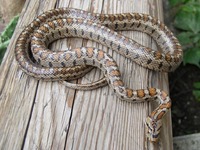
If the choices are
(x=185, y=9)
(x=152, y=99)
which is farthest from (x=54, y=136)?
(x=185, y=9)

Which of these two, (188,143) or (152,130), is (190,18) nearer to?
(188,143)

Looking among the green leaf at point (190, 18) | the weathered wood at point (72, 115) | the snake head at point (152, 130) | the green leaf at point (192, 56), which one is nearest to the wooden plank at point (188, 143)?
the green leaf at point (192, 56)

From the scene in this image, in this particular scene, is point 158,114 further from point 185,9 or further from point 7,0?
point 7,0

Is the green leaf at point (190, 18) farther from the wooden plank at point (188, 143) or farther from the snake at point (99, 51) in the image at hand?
the wooden plank at point (188, 143)

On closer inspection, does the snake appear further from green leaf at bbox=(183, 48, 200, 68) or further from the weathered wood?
green leaf at bbox=(183, 48, 200, 68)

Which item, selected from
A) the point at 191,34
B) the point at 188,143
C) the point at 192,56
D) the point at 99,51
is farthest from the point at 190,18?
the point at 99,51
